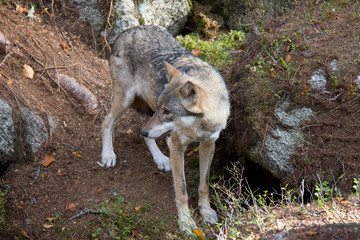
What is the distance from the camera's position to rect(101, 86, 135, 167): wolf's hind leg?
542 cm

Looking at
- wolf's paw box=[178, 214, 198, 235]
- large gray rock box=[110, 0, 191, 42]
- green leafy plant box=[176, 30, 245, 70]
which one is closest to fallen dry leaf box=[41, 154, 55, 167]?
wolf's paw box=[178, 214, 198, 235]

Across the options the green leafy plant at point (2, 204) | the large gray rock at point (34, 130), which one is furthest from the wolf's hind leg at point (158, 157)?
the green leafy plant at point (2, 204)

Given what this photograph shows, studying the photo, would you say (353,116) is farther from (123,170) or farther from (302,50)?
(123,170)

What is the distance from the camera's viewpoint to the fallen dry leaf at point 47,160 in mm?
5255

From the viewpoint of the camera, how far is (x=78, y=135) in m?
5.87

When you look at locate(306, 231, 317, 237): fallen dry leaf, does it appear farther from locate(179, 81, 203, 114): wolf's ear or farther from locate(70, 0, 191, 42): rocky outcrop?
locate(70, 0, 191, 42): rocky outcrop

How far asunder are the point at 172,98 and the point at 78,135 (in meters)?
2.51

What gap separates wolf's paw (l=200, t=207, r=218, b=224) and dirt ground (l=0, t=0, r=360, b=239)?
1.08 feet

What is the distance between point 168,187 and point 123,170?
2.43 feet

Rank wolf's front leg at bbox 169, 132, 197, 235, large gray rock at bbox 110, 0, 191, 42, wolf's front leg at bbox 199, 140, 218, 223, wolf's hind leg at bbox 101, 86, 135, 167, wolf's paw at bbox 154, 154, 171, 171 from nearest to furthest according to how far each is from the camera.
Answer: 1. wolf's front leg at bbox 169, 132, 197, 235
2. wolf's front leg at bbox 199, 140, 218, 223
3. wolf's hind leg at bbox 101, 86, 135, 167
4. wolf's paw at bbox 154, 154, 171, 171
5. large gray rock at bbox 110, 0, 191, 42

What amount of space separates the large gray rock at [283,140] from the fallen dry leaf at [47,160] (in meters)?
2.94

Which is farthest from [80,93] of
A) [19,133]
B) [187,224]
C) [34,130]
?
[187,224]

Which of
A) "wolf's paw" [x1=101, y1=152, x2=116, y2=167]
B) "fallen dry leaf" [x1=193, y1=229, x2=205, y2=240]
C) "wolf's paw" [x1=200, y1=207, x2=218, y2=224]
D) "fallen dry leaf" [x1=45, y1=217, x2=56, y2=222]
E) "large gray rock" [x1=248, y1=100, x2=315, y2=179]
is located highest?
"large gray rock" [x1=248, y1=100, x2=315, y2=179]

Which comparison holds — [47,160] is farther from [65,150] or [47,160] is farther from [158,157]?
[158,157]
